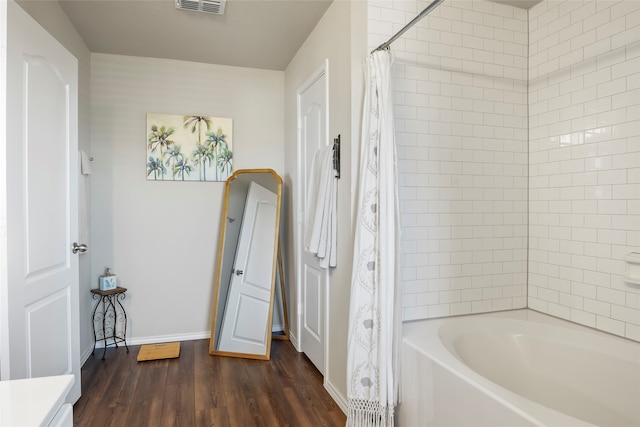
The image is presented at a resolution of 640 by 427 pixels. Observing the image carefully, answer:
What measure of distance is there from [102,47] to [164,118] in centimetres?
72

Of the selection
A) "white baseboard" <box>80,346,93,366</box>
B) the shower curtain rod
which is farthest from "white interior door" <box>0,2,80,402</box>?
the shower curtain rod

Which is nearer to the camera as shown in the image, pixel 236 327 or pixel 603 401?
pixel 603 401

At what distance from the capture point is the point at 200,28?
2.90m

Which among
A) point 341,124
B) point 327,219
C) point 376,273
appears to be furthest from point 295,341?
point 341,124

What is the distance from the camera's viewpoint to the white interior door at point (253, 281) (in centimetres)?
327

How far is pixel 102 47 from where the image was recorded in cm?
324

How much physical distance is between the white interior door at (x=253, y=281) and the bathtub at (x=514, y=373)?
1.50m

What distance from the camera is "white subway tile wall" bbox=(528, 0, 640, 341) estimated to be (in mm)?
2002

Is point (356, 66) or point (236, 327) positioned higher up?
point (356, 66)

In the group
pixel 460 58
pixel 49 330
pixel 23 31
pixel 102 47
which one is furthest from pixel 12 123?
pixel 460 58

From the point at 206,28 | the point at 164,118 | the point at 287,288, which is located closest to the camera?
the point at 206,28

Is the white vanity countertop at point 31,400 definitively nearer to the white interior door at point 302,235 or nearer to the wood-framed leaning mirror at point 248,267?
the white interior door at point 302,235

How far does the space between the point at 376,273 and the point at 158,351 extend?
2236 mm

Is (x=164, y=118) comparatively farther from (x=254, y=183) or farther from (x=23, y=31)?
(x=23, y=31)
